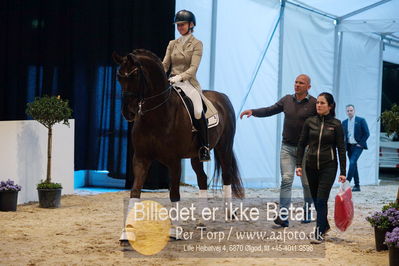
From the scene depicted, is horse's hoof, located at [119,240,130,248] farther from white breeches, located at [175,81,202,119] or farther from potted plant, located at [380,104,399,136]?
potted plant, located at [380,104,399,136]

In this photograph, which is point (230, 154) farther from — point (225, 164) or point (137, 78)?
point (137, 78)

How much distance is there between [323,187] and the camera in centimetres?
596

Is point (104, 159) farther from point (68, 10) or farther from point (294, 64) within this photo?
point (294, 64)

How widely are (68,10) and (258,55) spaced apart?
11.3 feet

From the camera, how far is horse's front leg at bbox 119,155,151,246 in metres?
5.71

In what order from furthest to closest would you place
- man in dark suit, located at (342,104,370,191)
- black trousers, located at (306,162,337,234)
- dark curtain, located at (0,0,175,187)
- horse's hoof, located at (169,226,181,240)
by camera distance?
man in dark suit, located at (342,104,370,191) < dark curtain, located at (0,0,175,187) < horse's hoof, located at (169,226,181,240) < black trousers, located at (306,162,337,234)

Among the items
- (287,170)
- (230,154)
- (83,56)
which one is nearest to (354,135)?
(230,154)

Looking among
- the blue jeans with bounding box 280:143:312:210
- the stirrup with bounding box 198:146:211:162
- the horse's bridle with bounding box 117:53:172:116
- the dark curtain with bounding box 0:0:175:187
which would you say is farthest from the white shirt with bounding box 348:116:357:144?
the horse's bridle with bounding box 117:53:172:116

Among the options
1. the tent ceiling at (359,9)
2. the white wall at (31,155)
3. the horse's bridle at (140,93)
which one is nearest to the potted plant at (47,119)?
the white wall at (31,155)

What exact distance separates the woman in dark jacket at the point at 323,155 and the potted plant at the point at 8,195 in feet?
12.5

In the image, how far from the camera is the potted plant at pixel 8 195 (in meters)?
7.84

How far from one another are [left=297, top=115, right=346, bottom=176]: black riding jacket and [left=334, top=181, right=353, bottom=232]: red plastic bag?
0.70 ft

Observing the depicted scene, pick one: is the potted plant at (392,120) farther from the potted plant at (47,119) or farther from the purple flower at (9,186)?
the purple flower at (9,186)

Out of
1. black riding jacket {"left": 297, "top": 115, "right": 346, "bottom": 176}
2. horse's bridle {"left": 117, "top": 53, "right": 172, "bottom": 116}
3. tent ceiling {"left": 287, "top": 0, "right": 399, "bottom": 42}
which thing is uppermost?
tent ceiling {"left": 287, "top": 0, "right": 399, "bottom": 42}
